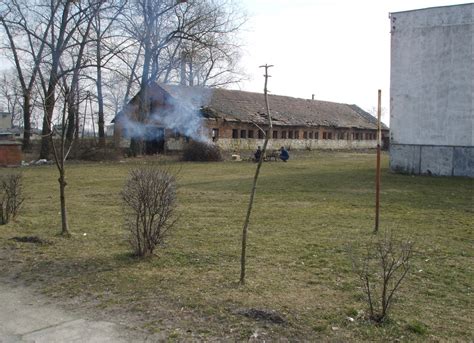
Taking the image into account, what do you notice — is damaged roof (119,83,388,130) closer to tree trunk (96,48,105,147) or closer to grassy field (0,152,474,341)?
tree trunk (96,48,105,147)

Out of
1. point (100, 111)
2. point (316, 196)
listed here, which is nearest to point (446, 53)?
point (316, 196)

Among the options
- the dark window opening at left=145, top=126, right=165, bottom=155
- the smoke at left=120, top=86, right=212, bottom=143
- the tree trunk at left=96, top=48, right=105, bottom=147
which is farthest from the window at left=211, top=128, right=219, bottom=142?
the tree trunk at left=96, top=48, right=105, bottom=147

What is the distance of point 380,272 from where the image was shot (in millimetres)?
6438

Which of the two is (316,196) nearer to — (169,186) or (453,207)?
(453,207)

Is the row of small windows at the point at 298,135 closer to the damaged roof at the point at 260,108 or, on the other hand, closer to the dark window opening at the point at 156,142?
the damaged roof at the point at 260,108

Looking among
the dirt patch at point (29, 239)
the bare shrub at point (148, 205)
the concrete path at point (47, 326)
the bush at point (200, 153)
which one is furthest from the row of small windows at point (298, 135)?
the concrete path at point (47, 326)

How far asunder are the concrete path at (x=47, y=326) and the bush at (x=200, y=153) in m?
28.4

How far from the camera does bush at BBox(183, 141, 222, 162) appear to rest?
33812mm

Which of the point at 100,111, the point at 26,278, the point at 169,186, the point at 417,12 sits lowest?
the point at 26,278

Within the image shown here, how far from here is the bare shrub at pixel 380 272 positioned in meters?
4.78

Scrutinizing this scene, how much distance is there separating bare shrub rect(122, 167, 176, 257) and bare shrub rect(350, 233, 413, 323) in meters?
2.64

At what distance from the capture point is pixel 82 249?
771cm

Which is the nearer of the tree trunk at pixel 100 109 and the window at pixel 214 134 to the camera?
the tree trunk at pixel 100 109

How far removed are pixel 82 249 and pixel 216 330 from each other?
377cm
